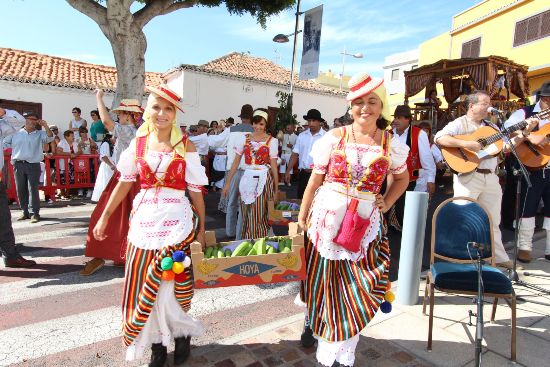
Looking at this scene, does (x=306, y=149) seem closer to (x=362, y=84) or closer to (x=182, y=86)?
(x=362, y=84)

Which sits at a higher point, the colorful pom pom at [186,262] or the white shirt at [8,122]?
the white shirt at [8,122]

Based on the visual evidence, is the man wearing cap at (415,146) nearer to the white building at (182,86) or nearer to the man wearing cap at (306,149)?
the man wearing cap at (306,149)

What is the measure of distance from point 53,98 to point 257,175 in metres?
18.3

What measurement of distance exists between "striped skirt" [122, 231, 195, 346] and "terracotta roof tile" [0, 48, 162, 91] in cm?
1971

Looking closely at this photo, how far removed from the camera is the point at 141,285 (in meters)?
2.56

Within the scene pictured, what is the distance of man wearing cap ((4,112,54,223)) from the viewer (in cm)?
716

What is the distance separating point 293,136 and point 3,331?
12457 millimetres

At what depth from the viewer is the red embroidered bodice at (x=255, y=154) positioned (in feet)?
16.9

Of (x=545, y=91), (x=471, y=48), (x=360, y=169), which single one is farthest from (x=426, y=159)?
(x=471, y=48)

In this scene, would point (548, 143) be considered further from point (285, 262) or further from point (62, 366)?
point (62, 366)

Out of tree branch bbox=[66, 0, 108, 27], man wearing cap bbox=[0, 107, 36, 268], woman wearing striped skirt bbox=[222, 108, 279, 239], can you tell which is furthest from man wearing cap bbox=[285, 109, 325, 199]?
tree branch bbox=[66, 0, 108, 27]

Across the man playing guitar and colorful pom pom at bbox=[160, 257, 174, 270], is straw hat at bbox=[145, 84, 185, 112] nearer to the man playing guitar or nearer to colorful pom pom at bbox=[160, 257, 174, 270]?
Result: colorful pom pom at bbox=[160, 257, 174, 270]

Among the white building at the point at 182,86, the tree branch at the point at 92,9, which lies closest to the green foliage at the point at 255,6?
the tree branch at the point at 92,9

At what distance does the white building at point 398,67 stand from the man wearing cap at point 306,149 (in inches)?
990
